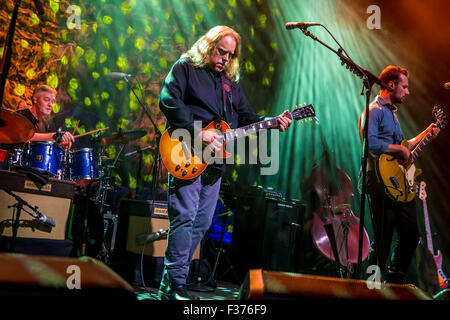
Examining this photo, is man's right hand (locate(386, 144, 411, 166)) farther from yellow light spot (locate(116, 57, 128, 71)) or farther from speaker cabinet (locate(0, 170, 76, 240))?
yellow light spot (locate(116, 57, 128, 71))

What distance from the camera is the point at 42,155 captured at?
377cm

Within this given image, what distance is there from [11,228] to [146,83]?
2.81 meters

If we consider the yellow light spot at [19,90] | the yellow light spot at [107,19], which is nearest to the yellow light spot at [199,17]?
the yellow light spot at [107,19]

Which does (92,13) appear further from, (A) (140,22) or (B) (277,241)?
(B) (277,241)

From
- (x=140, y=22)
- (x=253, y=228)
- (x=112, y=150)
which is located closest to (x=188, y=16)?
(x=140, y=22)

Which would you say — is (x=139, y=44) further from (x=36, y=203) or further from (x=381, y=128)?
(x=381, y=128)

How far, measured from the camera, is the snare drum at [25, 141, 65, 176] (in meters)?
3.75

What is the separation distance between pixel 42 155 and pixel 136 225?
115 centimetres

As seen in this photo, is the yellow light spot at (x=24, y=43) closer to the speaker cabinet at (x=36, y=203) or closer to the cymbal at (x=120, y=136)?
the cymbal at (x=120, y=136)

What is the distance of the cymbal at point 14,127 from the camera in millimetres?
2605

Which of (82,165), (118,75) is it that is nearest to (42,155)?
(82,165)

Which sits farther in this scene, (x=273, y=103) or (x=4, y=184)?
(x=273, y=103)

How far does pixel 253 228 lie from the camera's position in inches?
175

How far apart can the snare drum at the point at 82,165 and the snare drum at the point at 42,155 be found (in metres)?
0.30
